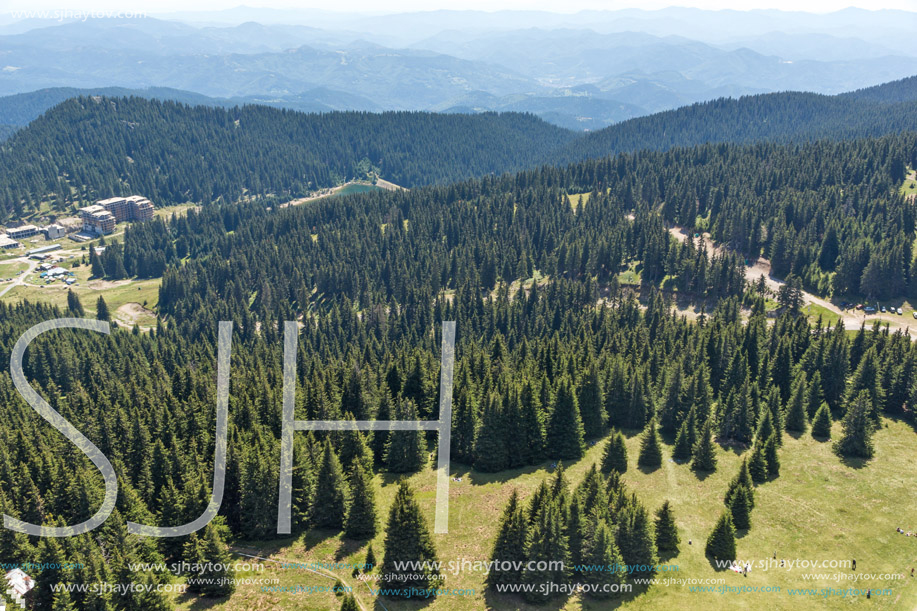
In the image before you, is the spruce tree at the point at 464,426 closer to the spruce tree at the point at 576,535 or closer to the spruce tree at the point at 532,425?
the spruce tree at the point at 532,425

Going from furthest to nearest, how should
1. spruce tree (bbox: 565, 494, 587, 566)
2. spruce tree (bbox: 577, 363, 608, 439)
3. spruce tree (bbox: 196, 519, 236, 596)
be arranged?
spruce tree (bbox: 577, 363, 608, 439)
spruce tree (bbox: 565, 494, 587, 566)
spruce tree (bbox: 196, 519, 236, 596)

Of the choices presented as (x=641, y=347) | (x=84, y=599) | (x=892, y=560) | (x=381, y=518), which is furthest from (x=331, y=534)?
(x=641, y=347)

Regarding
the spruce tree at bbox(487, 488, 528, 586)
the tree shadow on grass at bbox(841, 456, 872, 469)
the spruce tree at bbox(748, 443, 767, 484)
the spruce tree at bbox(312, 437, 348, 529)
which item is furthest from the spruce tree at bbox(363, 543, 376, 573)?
the tree shadow on grass at bbox(841, 456, 872, 469)

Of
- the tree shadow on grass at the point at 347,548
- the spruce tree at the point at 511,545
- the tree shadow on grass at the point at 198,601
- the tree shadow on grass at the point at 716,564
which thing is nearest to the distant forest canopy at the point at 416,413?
the tree shadow on grass at the point at 347,548

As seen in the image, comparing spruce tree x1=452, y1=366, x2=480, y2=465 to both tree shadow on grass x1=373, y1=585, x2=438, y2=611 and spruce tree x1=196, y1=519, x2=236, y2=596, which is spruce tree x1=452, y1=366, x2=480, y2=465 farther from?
spruce tree x1=196, y1=519, x2=236, y2=596

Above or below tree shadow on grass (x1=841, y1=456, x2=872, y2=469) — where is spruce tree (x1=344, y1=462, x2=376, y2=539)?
above

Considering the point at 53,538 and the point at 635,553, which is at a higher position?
the point at 53,538

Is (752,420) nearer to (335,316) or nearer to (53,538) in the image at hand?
(53,538)
